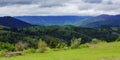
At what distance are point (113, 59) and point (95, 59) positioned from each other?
3.50m

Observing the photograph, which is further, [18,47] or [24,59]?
[18,47]

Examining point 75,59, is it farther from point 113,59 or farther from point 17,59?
point 17,59

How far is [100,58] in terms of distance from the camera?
54.7 metres

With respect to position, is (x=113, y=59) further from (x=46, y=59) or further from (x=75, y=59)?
(x=46, y=59)

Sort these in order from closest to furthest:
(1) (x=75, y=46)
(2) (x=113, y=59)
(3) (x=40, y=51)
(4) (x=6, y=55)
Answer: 1. (2) (x=113, y=59)
2. (4) (x=6, y=55)
3. (3) (x=40, y=51)
4. (1) (x=75, y=46)

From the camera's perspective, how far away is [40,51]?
75.6 metres

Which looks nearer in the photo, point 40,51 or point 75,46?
point 40,51

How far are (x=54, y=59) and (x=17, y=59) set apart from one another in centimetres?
778

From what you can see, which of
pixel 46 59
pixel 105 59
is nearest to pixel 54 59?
pixel 46 59

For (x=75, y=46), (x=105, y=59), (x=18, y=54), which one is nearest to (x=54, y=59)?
(x=105, y=59)

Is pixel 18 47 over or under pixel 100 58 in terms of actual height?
under

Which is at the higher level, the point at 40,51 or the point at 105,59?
the point at 105,59

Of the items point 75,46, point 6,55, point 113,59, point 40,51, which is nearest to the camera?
point 113,59

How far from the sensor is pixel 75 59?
53.6 m
